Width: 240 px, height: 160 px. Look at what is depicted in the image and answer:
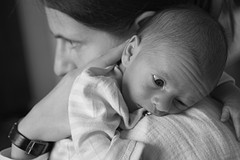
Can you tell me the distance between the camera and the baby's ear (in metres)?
0.87

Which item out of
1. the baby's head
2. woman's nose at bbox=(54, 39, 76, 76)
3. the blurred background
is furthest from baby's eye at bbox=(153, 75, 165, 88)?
the blurred background

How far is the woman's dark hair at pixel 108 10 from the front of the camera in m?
0.87

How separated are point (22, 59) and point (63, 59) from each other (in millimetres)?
1924

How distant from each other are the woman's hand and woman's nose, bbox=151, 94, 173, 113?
16 cm

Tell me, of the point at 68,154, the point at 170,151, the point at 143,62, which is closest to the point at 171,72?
the point at 143,62

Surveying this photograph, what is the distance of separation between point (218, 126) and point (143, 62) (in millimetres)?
224

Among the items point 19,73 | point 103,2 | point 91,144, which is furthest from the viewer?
point 19,73

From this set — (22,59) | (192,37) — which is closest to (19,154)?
(192,37)

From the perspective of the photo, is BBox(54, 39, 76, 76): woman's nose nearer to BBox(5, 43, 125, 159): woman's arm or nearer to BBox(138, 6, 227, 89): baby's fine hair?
BBox(5, 43, 125, 159): woman's arm

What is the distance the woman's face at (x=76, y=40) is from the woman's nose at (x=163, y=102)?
0.20 metres

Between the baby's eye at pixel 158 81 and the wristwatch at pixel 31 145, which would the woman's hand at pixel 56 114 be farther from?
the baby's eye at pixel 158 81

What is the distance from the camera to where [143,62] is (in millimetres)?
834

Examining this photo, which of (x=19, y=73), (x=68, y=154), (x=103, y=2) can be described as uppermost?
(x=103, y=2)

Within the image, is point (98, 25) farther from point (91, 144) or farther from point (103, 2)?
point (91, 144)
